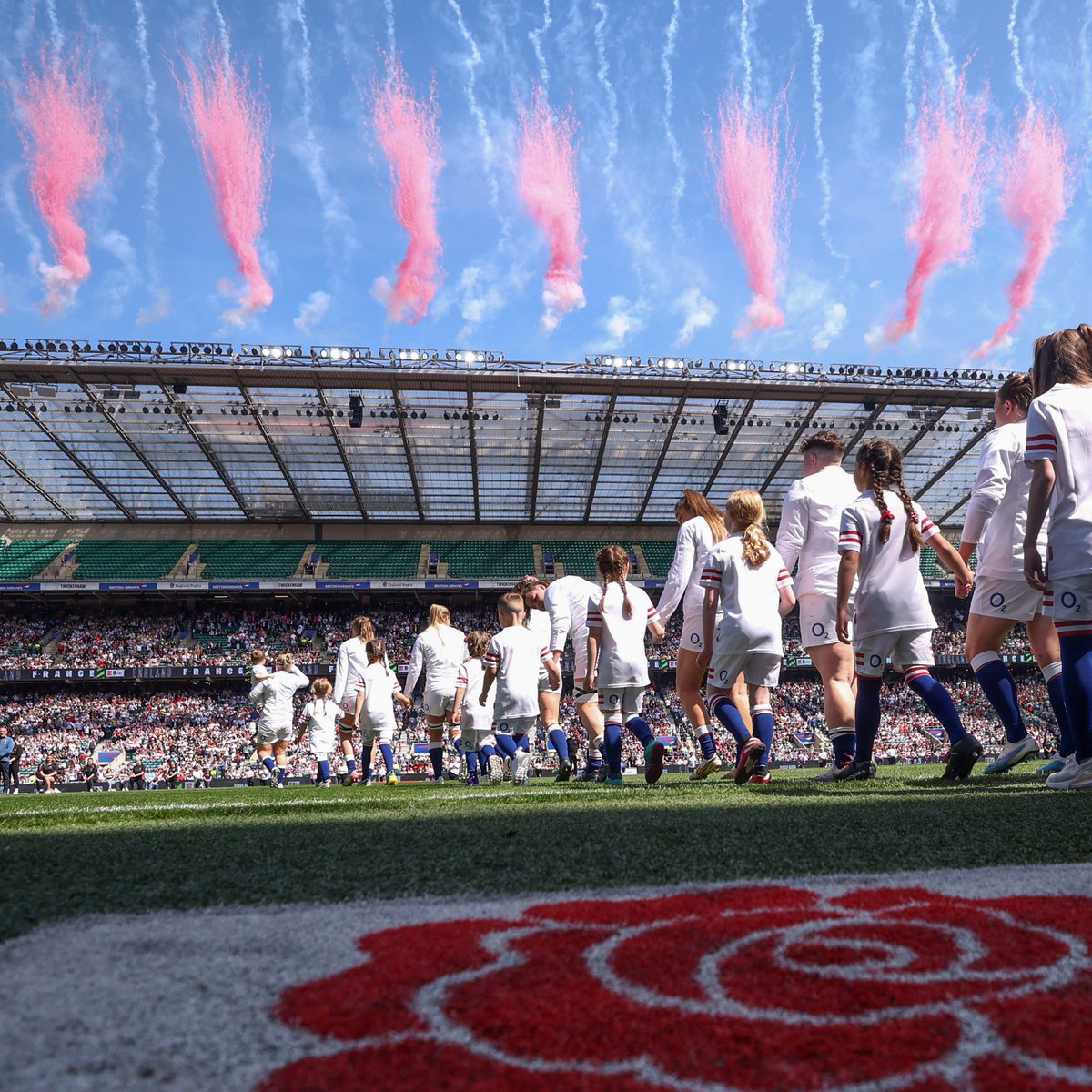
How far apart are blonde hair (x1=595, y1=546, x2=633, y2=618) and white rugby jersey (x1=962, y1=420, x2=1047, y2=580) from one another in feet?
8.63

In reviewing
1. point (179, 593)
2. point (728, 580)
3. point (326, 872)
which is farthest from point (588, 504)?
point (326, 872)

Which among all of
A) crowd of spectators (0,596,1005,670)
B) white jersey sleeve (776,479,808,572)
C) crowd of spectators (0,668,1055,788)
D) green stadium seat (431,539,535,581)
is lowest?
crowd of spectators (0,668,1055,788)

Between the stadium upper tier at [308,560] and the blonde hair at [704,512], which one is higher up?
the stadium upper tier at [308,560]

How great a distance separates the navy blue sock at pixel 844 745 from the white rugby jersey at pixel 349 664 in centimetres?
704

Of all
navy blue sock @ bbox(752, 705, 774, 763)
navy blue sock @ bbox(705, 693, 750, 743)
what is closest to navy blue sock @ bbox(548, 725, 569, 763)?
navy blue sock @ bbox(705, 693, 750, 743)

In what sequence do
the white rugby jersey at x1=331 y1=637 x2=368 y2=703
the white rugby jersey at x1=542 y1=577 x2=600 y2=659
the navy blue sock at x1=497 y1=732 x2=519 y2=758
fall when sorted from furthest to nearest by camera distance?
the white rugby jersey at x1=331 y1=637 x2=368 y2=703, the navy blue sock at x1=497 y1=732 x2=519 y2=758, the white rugby jersey at x1=542 y1=577 x2=600 y2=659

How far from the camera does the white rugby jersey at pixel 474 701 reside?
1125cm

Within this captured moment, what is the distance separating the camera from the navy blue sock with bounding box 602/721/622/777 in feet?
24.7

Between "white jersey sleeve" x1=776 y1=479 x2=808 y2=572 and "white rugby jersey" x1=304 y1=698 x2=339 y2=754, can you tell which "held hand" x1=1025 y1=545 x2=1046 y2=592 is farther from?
"white rugby jersey" x1=304 y1=698 x2=339 y2=754

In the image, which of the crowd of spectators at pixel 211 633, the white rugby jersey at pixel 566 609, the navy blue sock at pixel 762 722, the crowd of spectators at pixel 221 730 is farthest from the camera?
the crowd of spectators at pixel 211 633

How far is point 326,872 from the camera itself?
2742mm

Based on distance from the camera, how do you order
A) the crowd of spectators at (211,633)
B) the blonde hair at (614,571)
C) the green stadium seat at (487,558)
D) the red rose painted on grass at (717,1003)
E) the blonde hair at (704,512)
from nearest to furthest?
the red rose painted on grass at (717,1003)
the blonde hair at (614,571)
the blonde hair at (704,512)
the crowd of spectators at (211,633)
the green stadium seat at (487,558)

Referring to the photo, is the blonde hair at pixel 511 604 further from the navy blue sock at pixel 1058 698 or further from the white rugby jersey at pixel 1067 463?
the white rugby jersey at pixel 1067 463

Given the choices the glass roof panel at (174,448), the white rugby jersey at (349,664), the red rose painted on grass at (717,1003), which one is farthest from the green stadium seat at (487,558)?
the red rose painted on grass at (717,1003)
